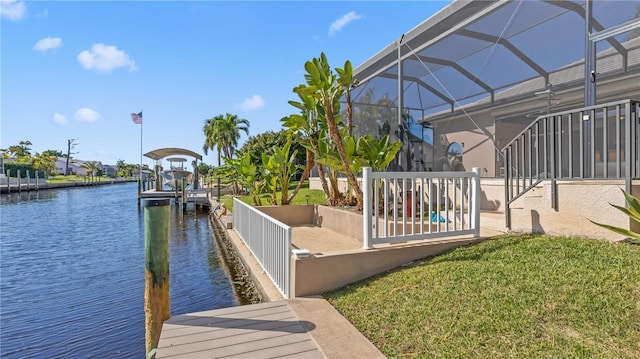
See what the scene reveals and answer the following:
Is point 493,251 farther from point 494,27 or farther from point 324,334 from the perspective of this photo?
point 494,27

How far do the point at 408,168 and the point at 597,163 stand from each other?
4161mm

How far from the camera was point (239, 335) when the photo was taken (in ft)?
9.20

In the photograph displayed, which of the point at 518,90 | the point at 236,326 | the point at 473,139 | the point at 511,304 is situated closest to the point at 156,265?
the point at 236,326

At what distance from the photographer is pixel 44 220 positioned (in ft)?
53.3

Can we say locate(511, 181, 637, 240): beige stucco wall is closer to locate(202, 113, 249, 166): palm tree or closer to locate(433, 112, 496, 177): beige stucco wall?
locate(433, 112, 496, 177): beige stucco wall

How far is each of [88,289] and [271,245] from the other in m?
4.16

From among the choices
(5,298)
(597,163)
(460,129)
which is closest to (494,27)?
(460,129)

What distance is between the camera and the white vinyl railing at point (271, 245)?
3.95 metres

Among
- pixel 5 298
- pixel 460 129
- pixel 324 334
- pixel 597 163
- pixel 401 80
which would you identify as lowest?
pixel 5 298

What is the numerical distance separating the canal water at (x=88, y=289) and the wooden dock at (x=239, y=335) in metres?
1.52

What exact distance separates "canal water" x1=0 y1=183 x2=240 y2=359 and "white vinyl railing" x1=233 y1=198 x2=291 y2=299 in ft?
3.07

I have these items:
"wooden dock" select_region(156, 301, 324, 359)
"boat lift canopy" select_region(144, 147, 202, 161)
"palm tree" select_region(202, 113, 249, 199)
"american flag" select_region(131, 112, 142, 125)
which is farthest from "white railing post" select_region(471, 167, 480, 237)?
"palm tree" select_region(202, 113, 249, 199)

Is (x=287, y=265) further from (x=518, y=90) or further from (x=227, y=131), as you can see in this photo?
(x=227, y=131)

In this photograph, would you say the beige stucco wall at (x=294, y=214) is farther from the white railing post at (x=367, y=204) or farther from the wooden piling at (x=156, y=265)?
the wooden piling at (x=156, y=265)
